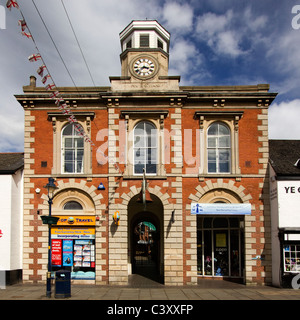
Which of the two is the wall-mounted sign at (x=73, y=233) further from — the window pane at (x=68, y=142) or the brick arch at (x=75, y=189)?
the window pane at (x=68, y=142)

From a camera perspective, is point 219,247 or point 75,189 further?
point 219,247

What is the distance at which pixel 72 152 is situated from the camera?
19391mm

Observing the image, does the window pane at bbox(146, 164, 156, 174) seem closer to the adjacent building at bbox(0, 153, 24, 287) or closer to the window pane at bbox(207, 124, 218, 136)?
the window pane at bbox(207, 124, 218, 136)

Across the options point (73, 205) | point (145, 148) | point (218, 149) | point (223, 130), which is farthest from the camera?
point (223, 130)

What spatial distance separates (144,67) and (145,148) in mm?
4514

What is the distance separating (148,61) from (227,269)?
1242 centimetres

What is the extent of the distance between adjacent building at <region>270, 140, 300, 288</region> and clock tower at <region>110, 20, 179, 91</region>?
7256 millimetres

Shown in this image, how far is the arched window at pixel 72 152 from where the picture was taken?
19.3 meters

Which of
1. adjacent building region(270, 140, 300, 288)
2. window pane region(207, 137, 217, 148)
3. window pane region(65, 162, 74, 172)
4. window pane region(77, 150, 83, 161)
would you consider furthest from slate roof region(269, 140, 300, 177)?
window pane region(65, 162, 74, 172)

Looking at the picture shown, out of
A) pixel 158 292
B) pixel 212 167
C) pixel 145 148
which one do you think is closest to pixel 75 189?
pixel 145 148

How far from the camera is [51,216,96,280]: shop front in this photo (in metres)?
18.4

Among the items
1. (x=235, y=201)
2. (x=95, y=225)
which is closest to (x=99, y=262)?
(x=95, y=225)

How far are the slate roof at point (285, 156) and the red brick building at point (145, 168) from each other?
889mm

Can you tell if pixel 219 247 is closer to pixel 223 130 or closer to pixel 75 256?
pixel 223 130
